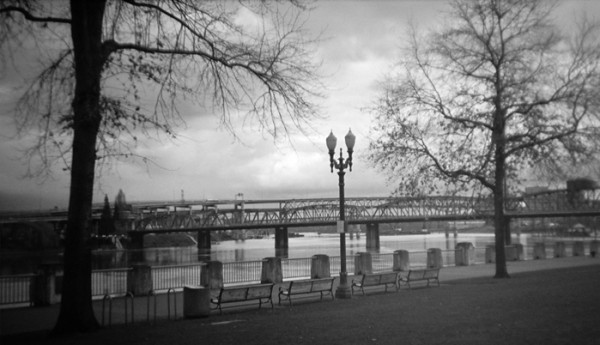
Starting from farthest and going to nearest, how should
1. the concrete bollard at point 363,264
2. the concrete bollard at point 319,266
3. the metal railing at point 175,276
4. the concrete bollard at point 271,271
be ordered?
the concrete bollard at point 363,264 < the concrete bollard at point 319,266 < the concrete bollard at point 271,271 < the metal railing at point 175,276

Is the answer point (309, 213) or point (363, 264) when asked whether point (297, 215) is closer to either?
point (309, 213)

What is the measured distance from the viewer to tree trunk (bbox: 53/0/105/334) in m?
13.8

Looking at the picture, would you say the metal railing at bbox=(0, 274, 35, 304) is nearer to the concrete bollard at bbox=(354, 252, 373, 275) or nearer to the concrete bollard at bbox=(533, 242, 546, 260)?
the concrete bollard at bbox=(354, 252, 373, 275)

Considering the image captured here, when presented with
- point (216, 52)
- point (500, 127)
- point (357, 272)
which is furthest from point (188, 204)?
point (216, 52)

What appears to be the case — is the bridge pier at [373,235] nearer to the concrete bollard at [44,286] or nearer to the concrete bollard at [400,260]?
the concrete bollard at [400,260]

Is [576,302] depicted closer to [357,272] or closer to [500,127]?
[500,127]

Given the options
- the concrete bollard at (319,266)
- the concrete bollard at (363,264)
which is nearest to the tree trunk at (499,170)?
the concrete bollard at (363,264)

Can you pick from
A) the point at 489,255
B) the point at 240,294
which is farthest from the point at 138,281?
the point at 489,255

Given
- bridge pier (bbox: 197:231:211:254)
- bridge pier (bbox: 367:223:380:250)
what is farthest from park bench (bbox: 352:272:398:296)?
bridge pier (bbox: 197:231:211:254)

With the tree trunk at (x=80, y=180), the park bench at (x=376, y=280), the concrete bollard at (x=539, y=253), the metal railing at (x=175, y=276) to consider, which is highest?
the tree trunk at (x=80, y=180)

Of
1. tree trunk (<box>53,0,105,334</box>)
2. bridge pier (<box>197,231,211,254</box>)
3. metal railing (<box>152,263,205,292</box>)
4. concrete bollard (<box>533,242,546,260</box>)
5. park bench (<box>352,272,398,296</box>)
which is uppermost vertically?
tree trunk (<box>53,0,105,334</box>)

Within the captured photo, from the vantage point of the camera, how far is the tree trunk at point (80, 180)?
1381 cm

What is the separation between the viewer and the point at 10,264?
14.4 metres

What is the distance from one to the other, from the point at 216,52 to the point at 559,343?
11.0m
